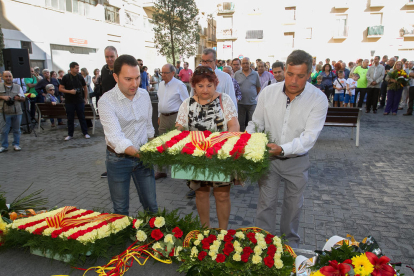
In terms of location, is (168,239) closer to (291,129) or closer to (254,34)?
(291,129)

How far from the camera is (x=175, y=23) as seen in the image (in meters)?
22.7

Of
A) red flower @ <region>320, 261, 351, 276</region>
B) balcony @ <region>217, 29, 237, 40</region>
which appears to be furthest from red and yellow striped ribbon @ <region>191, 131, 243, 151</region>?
balcony @ <region>217, 29, 237, 40</region>

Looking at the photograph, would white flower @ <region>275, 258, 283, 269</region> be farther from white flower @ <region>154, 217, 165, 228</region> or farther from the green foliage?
the green foliage

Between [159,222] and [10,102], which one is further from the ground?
[10,102]

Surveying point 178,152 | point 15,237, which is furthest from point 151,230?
point 15,237

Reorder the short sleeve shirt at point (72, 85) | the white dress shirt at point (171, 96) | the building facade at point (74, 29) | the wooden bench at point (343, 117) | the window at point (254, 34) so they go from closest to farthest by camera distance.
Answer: the white dress shirt at point (171, 96) → the wooden bench at point (343, 117) → the short sleeve shirt at point (72, 85) → the building facade at point (74, 29) → the window at point (254, 34)

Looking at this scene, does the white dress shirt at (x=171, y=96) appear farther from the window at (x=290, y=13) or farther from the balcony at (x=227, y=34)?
the balcony at (x=227, y=34)

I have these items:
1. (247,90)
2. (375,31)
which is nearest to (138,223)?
(247,90)

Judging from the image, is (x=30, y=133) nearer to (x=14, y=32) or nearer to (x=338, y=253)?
(x=14, y=32)

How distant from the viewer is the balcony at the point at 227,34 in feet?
126

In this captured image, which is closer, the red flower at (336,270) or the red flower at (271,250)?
the red flower at (336,270)

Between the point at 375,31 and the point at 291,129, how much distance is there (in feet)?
→ 108

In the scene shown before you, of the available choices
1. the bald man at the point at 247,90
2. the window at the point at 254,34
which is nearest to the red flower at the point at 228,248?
the bald man at the point at 247,90

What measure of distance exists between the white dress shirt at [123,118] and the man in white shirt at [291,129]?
108 cm
